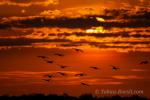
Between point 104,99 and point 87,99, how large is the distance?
2600 millimetres

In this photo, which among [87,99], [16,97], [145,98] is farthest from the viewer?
[16,97]

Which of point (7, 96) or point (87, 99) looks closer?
point (87, 99)

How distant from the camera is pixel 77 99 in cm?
6538

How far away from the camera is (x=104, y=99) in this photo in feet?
209

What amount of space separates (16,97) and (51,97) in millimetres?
4811

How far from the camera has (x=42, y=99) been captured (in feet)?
222

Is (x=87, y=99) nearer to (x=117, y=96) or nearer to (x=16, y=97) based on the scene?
(x=117, y=96)

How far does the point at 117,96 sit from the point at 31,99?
1136 centimetres

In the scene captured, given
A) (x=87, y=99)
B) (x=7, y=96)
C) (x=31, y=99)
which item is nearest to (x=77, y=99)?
(x=87, y=99)

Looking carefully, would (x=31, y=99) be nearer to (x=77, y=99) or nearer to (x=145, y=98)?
(x=77, y=99)

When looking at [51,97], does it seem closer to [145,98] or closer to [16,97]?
[16,97]

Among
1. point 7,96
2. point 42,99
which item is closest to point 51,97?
point 42,99

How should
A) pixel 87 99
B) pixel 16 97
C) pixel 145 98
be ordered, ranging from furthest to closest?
pixel 16 97
pixel 87 99
pixel 145 98

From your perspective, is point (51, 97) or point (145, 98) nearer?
point (145, 98)
